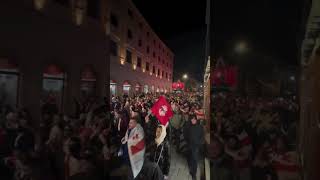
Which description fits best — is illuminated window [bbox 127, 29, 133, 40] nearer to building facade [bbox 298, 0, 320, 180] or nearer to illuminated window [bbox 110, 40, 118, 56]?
illuminated window [bbox 110, 40, 118, 56]

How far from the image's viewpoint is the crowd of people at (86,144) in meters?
5.79

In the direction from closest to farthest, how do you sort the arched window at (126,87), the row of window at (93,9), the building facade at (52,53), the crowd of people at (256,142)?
1. the building facade at (52,53)
2. the crowd of people at (256,142)
3. the row of window at (93,9)
4. the arched window at (126,87)

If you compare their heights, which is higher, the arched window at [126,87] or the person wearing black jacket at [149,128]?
the arched window at [126,87]

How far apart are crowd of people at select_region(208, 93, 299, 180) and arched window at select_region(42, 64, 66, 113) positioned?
3.34m

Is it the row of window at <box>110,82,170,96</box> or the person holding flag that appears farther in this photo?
the row of window at <box>110,82,170,96</box>

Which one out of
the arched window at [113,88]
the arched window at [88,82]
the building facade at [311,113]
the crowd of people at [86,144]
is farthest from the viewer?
the arched window at [113,88]

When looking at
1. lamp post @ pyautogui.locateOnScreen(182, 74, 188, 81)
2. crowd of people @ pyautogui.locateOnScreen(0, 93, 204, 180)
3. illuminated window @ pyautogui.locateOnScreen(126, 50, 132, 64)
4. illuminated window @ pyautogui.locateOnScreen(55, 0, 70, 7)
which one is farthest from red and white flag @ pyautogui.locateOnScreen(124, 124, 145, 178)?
lamp post @ pyautogui.locateOnScreen(182, 74, 188, 81)

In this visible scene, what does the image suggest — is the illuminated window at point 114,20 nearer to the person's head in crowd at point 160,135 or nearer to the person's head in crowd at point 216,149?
the person's head in crowd at point 160,135

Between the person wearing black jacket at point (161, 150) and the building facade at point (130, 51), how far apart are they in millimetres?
1568

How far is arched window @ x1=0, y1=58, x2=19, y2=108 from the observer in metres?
5.46

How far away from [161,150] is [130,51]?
3349mm

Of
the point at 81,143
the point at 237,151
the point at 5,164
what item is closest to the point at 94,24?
the point at 81,143

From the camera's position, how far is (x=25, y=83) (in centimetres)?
589

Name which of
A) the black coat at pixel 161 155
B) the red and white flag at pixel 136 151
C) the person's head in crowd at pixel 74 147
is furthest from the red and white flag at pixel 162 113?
the person's head in crowd at pixel 74 147
